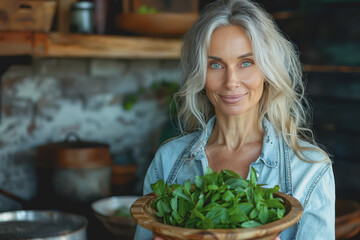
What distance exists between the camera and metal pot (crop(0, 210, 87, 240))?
1.80 meters

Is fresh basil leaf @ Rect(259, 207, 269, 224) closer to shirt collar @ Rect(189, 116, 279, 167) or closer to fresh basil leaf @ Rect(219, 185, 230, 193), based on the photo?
fresh basil leaf @ Rect(219, 185, 230, 193)

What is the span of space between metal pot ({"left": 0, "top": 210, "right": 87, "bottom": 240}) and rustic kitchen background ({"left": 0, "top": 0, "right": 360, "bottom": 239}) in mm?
440

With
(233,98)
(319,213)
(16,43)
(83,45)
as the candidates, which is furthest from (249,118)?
(83,45)

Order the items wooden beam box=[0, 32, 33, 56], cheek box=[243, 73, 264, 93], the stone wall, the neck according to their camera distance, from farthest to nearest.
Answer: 1. the stone wall
2. wooden beam box=[0, 32, 33, 56]
3. the neck
4. cheek box=[243, 73, 264, 93]

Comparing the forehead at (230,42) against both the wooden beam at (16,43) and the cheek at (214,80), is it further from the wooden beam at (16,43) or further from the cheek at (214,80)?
the wooden beam at (16,43)

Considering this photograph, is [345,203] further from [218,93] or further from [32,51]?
[32,51]

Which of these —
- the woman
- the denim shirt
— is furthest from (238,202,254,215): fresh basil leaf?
the woman

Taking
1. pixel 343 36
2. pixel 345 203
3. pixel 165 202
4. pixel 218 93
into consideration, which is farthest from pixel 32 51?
pixel 343 36

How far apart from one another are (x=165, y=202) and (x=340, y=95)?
2.55 meters

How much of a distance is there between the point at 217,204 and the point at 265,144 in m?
0.51

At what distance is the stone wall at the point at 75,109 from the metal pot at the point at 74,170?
0.32m

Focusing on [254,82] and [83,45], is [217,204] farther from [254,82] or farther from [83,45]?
[83,45]

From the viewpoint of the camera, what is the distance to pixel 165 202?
1.13 meters

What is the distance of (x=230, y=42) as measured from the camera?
1.46 m
